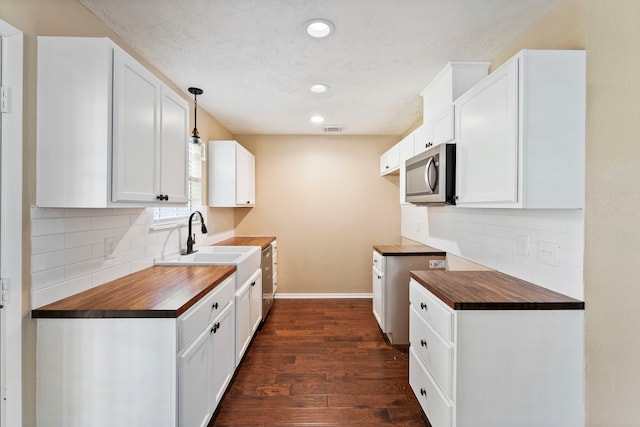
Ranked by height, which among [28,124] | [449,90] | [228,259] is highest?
[449,90]

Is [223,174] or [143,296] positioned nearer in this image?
[143,296]

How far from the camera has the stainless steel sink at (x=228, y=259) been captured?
2.35 meters

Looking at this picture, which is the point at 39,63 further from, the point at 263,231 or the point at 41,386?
the point at 263,231

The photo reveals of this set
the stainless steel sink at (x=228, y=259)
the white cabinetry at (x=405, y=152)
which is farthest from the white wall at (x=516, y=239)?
the stainless steel sink at (x=228, y=259)

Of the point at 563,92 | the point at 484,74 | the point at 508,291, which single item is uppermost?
the point at 484,74

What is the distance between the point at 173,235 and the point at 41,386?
1444 millimetres

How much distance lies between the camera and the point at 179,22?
1.72m

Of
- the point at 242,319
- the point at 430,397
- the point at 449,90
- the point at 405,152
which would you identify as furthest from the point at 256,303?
the point at 449,90

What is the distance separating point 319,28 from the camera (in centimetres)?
175

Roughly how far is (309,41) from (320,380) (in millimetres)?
2502

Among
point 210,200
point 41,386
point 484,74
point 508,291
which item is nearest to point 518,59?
point 484,74

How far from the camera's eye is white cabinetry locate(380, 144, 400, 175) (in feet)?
11.2

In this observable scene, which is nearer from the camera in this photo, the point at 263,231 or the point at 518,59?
the point at 518,59

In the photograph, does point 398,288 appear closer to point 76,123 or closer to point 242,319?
point 242,319
